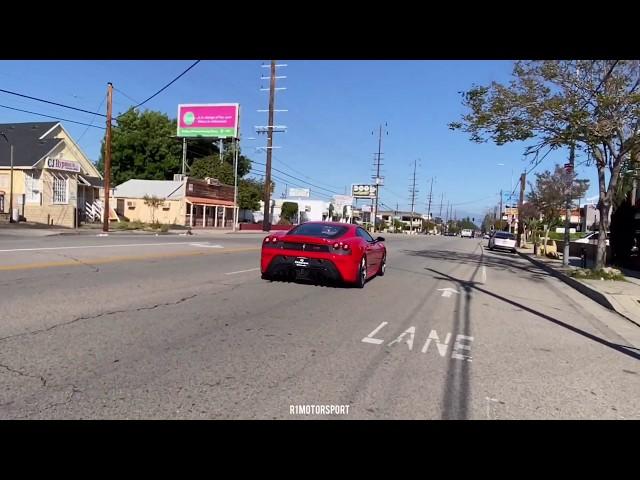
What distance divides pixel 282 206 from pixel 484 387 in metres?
73.6

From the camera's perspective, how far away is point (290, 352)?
18.7 ft

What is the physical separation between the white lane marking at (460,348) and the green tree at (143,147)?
61.6 meters

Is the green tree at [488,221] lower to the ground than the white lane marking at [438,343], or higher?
higher

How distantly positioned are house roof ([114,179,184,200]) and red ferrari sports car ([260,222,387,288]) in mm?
37839

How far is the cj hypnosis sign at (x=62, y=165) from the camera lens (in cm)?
3489

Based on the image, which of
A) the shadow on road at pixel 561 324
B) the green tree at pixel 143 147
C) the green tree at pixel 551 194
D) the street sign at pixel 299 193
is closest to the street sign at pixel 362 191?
the street sign at pixel 299 193

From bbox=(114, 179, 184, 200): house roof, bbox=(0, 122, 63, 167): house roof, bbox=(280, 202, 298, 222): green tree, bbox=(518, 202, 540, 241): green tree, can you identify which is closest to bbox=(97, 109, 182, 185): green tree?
bbox=(114, 179, 184, 200): house roof

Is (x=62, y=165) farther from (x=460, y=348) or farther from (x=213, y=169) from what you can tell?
(x=460, y=348)

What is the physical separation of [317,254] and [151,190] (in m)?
42.4

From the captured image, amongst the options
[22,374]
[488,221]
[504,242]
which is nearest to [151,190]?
[504,242]

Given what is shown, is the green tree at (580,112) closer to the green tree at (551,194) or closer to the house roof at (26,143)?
the green tree at (551,194)
